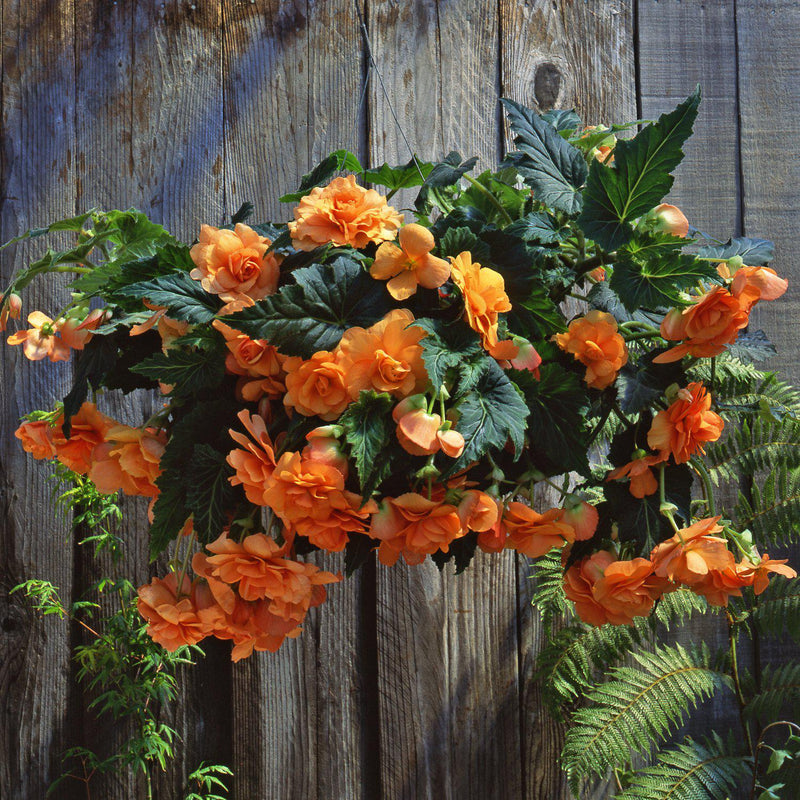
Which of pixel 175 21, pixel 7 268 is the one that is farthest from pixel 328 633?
pixel 175 21

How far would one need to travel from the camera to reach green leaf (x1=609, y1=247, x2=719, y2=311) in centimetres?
75

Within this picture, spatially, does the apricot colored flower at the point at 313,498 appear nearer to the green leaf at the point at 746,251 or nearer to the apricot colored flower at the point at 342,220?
the apricot colored flower at the point at 342,220

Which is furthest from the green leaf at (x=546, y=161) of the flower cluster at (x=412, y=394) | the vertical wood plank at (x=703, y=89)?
the vertical wood plank at (x=703, y=89)

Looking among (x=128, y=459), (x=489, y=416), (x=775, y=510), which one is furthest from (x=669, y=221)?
(x=775, y=510)

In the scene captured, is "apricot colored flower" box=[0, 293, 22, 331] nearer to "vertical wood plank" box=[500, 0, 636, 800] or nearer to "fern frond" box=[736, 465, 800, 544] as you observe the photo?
"vertical wood plank" box=[500, 0, 636, 800]

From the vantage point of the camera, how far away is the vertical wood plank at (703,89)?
1.55 metres

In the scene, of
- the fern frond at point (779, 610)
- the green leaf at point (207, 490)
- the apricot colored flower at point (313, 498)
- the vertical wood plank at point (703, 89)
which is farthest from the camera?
the vertical wood plank at point (703, 89)

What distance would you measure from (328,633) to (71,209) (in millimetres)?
985

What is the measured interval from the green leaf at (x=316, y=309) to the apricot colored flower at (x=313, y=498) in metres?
0.11

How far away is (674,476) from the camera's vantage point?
828 millimetres

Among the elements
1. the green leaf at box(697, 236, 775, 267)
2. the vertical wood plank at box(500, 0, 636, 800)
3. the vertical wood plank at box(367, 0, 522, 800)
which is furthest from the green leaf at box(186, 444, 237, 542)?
the vertical wood plank at box(500, 0, 636, 800)

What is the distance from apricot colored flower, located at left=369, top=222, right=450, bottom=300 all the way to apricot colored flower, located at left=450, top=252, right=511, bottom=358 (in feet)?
0.09

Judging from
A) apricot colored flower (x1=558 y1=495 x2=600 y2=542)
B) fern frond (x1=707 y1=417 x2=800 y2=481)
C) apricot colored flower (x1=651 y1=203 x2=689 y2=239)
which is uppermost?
apricot colored flower (x1=651 y1=203 x2=689 y2=239)

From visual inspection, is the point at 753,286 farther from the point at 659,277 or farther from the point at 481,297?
the point at 481,297
